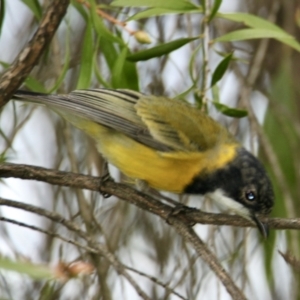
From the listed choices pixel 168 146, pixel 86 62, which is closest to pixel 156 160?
pixel 168 146

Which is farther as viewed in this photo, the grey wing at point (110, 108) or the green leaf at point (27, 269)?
the grey wing at point (110, 108)

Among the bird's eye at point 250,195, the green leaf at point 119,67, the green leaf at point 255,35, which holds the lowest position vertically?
the bird's eye at point 250,195

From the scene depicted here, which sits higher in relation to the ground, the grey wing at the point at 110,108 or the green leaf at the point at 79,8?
the green leaf at the point at 79,8

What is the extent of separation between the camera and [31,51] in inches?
93.0

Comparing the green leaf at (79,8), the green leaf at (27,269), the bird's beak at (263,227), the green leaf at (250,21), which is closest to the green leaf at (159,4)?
the green leaf at (250,21)

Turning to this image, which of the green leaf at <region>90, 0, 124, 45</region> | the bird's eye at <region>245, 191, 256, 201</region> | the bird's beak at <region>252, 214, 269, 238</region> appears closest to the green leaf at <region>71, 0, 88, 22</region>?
the green leaf at <region>90, 0, 124, 45</region>

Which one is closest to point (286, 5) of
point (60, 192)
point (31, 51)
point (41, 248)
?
point (60, 192)

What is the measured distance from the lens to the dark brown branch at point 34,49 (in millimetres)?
2303

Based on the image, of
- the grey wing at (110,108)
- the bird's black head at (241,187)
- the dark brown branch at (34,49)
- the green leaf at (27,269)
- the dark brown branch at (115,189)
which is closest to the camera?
the green leaf at (27,269)

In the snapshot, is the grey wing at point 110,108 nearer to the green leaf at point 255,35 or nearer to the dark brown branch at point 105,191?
the dark brown branch at point 105,191

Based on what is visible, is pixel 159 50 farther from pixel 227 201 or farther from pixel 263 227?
pixel 263 227

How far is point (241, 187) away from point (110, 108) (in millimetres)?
748

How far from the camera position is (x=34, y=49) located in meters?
2.36

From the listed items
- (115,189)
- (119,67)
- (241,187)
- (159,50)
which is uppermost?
(159,50)
